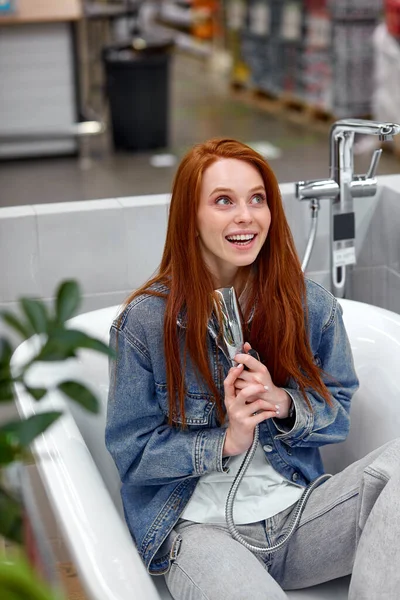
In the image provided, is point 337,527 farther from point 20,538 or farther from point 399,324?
point 20,538


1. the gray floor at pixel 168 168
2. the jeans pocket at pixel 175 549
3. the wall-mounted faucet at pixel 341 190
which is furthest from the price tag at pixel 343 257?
the gray floor at pixel 168 168

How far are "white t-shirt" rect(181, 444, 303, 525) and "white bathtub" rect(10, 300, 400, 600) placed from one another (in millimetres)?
153

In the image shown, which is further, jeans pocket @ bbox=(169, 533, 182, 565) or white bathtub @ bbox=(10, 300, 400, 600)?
jeans pocket @ bbox=(169, 533, 182, 565)

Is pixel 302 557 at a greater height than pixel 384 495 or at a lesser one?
lesser

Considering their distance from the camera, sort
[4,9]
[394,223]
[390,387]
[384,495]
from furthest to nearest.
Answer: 1. [4,9]
2. [394,223]
3. [390,387]
4. [384,495]

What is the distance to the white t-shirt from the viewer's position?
60.9 inches

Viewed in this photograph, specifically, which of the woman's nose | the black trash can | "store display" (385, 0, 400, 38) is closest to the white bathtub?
the woman's nose

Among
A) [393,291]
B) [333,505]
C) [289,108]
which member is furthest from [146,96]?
[333,505]

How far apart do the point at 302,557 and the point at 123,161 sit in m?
4.47

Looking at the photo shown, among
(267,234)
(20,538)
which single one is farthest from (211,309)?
(20,538)

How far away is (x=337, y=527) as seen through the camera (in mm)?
1553

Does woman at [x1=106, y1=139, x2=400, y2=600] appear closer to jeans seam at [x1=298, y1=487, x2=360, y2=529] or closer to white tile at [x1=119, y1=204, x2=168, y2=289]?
jeans seam at [x1=298, y1=487, x2=360, y2=529]

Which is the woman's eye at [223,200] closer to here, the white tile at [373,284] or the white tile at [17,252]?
the white tile at [17,252]

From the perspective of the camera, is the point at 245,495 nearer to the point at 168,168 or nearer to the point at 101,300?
the point at 101,300
